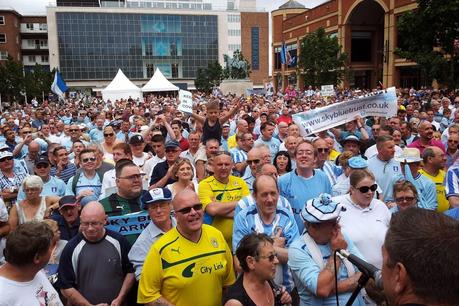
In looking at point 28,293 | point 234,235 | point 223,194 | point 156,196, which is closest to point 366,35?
point 223,194

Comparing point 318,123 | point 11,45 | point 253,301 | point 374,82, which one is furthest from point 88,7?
point 253,301

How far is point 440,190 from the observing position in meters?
5.55

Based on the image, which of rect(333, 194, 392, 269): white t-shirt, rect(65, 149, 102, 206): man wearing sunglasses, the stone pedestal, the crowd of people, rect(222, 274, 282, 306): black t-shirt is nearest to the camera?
the crowd of people

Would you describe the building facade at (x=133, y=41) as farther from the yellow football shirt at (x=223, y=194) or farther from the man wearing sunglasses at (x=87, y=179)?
the yellow football shirt at (x=223, y=194)

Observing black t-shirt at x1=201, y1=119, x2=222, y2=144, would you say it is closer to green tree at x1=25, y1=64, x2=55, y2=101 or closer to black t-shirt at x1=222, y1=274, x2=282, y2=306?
black t-shirt at x1=222, y1=274, x2=282, y2=306

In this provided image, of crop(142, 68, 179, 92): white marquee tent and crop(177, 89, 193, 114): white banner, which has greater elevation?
crop(142, 68, 179, 92): white marquee tent

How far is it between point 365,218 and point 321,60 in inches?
1240

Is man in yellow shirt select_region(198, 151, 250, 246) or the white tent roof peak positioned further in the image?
the white tent roof peak

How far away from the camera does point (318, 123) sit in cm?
865

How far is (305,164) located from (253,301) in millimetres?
2433

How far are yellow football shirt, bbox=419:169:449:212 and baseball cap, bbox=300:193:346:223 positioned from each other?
297 cm

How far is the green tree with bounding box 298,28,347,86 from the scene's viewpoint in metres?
33.8

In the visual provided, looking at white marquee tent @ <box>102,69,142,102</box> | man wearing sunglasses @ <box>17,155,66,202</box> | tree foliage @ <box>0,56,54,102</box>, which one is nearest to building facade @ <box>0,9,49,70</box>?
tree foliage @ <box>0,56,54,102</box>

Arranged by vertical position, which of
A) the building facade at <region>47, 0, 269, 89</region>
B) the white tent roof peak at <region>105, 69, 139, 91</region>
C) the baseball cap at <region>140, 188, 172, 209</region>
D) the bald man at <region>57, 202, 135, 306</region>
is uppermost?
the building facade at <region>47, 0, 269, 89</region>
